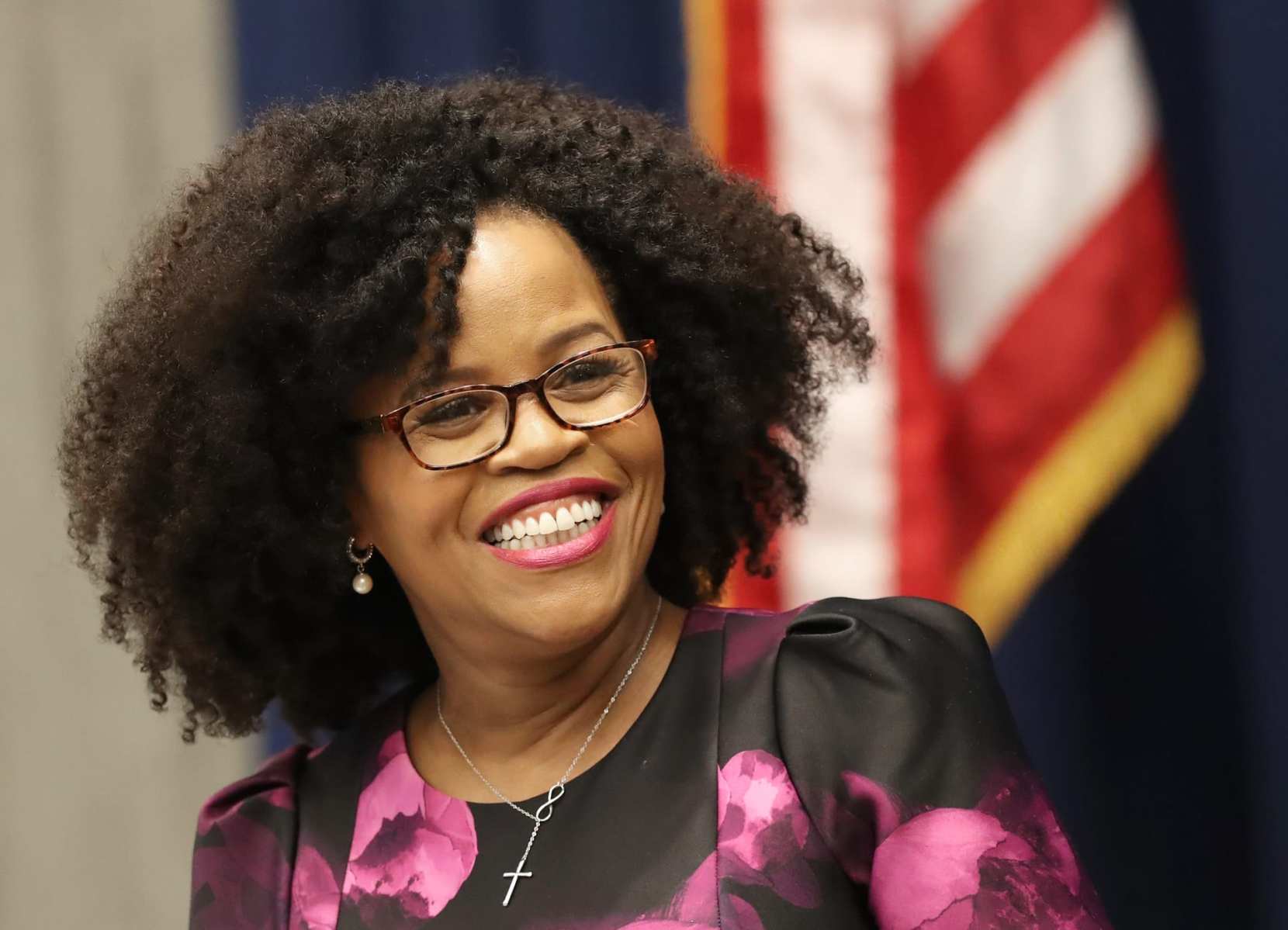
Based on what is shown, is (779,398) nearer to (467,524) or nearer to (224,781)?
(467,524)

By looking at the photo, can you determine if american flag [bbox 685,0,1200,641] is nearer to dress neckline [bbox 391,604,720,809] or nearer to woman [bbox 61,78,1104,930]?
woman [bbox 61,78,1104,930]

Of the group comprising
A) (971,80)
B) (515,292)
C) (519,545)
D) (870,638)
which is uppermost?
(971,80)

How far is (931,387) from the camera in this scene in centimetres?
219

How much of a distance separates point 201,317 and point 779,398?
58 cm

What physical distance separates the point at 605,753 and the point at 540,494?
0.86ft

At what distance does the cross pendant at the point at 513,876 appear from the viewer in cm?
142

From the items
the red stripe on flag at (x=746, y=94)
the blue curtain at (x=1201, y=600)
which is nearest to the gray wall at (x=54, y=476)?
the red stripe on flag at (x=746, y=94)

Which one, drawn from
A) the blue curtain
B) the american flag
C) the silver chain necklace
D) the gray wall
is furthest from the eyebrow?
the gray wall

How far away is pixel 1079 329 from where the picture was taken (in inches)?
83.0

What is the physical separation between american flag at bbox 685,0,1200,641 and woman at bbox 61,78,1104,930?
47 cm

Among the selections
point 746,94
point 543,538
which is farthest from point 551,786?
point 746,94

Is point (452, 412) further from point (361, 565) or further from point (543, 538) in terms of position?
point (361, 565)

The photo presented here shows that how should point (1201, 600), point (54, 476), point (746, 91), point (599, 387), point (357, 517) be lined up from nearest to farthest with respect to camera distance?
point (599, 387) < point (357, 517) < point (1201, 600) < point (746, 91) < point (54, 476)

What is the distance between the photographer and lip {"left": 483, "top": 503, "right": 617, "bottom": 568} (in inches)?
54.7
